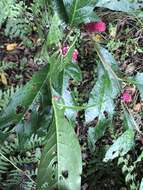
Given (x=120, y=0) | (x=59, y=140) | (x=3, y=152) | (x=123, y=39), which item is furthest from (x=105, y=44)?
(x=59, y=140)

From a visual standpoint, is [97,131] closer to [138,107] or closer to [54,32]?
[54,32]

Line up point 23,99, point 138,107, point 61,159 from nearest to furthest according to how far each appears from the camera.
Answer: point 61,159
point 23,99
point 138,107

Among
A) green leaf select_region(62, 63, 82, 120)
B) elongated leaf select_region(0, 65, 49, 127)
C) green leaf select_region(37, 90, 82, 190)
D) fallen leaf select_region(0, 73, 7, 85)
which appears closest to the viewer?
green leaf select_region(37, 90, 82, 190)

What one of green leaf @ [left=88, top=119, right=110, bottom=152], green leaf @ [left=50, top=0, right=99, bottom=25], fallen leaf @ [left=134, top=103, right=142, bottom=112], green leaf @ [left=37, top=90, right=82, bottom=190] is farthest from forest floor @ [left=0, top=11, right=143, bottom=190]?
green leaf @ [left=37, top=90, right=82, bottom=190]

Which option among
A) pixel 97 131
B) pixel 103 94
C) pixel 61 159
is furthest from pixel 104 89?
pixel 61 159

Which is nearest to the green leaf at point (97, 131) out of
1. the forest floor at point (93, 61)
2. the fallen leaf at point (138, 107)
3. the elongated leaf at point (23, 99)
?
the elongated leaf at point (23, 99)

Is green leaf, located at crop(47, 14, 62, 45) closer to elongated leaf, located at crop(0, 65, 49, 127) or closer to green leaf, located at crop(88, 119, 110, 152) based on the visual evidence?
elongated leaf, located at crop(0, 65, 49, 127)

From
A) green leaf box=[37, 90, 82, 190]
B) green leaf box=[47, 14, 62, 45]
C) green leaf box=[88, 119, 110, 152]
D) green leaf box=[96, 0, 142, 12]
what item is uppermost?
green leaf box=[96, 0, 142, 12]
